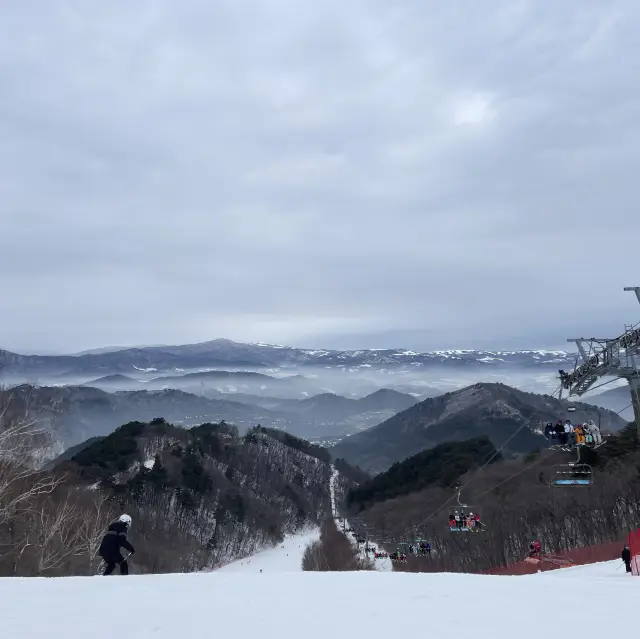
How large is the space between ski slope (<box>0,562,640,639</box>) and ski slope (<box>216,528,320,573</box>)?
335 feet

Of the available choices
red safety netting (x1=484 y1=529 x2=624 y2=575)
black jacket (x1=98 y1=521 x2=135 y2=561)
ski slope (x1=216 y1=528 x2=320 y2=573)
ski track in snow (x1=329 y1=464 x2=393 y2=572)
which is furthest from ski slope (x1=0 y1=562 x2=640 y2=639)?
ski slope (x1=216 y1=528 x2=320 y2=573)

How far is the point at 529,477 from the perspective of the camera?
96.8 m

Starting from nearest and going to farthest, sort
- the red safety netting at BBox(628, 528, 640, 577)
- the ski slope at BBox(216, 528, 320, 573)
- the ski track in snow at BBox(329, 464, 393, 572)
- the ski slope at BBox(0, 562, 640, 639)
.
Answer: the ski slope at BBox(0, 562, 640, 639) < the red safety netting at BBox(628, 528, 640, 577) < the ski track in snow at BBox(329, 464, 393, 572) < the ski slope at BBox(216, 528, 320, 573)

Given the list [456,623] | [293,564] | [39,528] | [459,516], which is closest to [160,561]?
[39,528]

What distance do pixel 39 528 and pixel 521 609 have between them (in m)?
34.7

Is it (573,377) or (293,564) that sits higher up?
(573,377)

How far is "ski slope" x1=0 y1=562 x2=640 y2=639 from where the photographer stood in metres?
8.99

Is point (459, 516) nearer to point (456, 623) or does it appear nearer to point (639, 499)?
point (639, 499)

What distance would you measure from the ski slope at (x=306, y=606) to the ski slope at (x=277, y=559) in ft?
335

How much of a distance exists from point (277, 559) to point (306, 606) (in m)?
126

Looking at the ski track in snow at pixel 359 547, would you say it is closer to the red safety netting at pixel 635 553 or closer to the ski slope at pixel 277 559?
the ski slope at pixel 277 559

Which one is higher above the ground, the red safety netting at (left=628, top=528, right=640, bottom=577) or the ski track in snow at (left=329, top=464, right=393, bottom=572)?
the red safety netting at (left=628, top=528, right=640, bottom=577)

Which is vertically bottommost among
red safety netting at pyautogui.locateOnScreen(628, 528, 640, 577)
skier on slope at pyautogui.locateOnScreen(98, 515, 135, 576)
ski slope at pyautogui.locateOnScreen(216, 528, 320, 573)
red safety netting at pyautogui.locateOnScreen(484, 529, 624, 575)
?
ski slope at pyautogui.locateOnScreen(216, 528, 320, 573)

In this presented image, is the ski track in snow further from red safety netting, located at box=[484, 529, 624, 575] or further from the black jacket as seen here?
the black jacket
